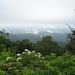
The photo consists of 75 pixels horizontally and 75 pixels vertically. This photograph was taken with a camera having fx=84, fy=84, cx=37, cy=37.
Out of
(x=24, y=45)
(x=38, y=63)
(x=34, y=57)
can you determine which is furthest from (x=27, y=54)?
(x=24, y=45)

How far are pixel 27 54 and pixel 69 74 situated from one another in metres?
2.20

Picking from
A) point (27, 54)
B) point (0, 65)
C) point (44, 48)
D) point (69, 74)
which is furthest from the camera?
point (44, 48)

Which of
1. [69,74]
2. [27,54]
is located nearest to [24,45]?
[27,54]

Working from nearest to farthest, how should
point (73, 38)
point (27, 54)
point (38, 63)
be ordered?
point (38, 63)
point (27, 54)
point (73, 38)

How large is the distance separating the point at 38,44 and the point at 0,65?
16955 millimetres

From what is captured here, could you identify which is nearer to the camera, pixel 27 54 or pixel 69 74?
pixel 69 74

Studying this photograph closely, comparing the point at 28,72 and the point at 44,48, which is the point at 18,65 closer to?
the point at 28,72

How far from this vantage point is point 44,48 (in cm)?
1912

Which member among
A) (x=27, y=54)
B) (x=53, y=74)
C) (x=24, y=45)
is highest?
(x=27, y=54)

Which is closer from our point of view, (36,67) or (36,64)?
(36,67)

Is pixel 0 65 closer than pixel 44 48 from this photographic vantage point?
Yes

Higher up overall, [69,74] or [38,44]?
[69,74]

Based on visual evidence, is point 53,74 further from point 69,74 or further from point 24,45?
point 24,45

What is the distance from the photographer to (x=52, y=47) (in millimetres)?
19328
